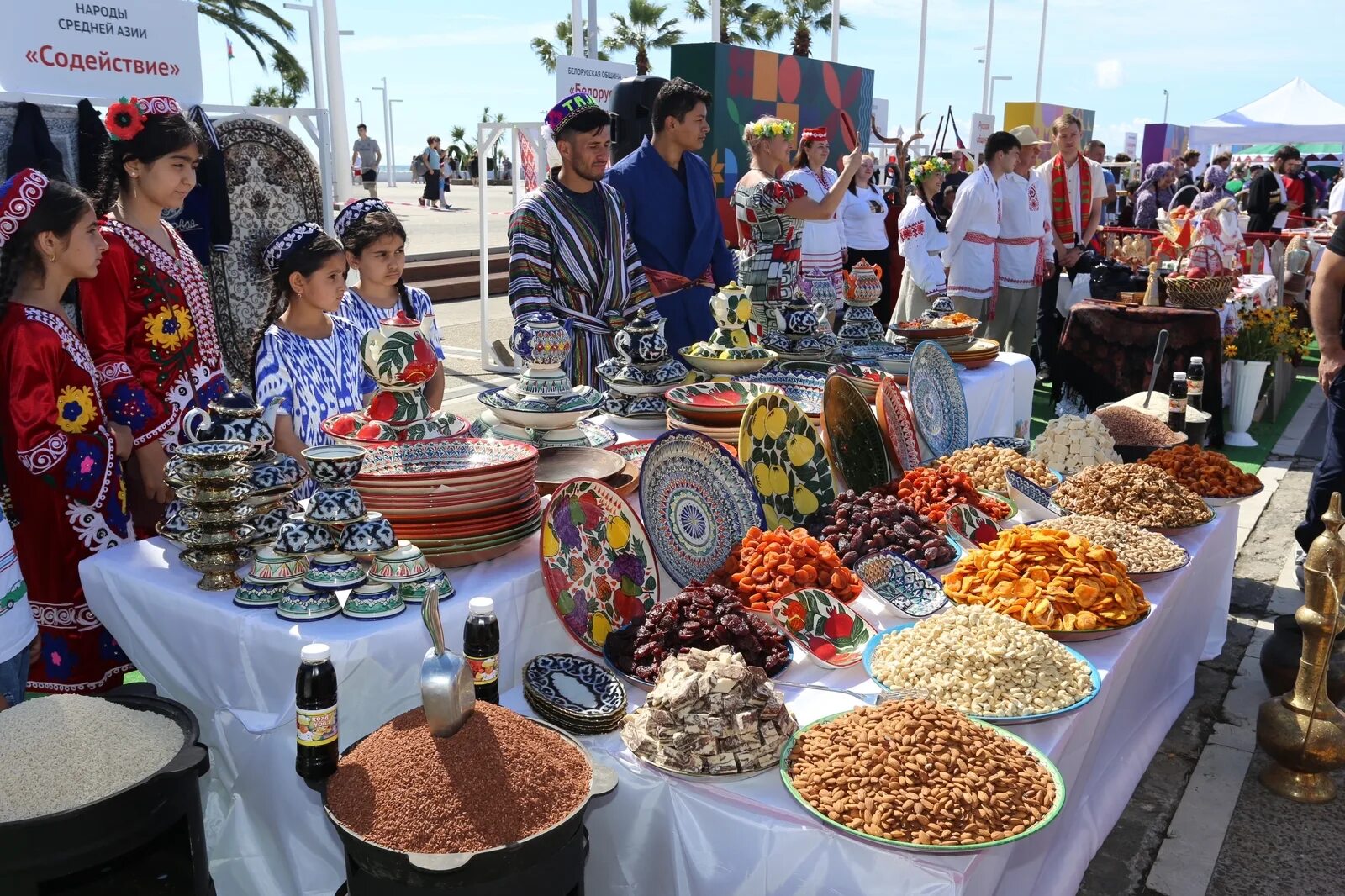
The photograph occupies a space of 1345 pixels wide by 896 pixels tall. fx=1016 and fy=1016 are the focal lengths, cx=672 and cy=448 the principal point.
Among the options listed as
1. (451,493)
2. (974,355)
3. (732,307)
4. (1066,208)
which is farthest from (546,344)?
(1066,208)

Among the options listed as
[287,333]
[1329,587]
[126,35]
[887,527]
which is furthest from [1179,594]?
[126,35]

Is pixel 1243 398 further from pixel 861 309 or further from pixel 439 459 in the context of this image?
pixel 439 459

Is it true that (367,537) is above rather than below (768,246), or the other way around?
below

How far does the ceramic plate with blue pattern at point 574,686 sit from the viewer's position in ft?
5.67

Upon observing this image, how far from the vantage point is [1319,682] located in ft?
8.92

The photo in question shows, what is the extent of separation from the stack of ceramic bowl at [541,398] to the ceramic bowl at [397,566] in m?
0.59

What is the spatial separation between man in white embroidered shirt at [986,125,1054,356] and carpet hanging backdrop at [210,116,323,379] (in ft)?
14.4

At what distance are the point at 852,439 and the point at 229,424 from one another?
1.68 meters

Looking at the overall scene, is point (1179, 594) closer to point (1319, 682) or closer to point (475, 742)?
point (1319, 682)

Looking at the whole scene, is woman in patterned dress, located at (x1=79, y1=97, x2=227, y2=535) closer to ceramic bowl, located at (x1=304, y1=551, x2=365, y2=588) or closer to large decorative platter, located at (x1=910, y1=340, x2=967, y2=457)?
ceramic bowl, located at (x1=304, y1=551, x2=365, y2=588)

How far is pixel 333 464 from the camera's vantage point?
173 centimetres

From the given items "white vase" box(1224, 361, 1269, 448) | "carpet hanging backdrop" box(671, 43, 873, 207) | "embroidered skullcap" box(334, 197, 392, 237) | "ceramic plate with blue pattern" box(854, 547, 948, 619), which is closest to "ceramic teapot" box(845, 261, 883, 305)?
"embroidered skullcap" box(334, 197, 392, 237)

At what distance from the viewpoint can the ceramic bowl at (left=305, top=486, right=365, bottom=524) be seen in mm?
1736

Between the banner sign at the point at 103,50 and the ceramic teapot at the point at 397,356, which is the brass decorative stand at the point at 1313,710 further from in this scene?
the banner sign at the point at 103,50
